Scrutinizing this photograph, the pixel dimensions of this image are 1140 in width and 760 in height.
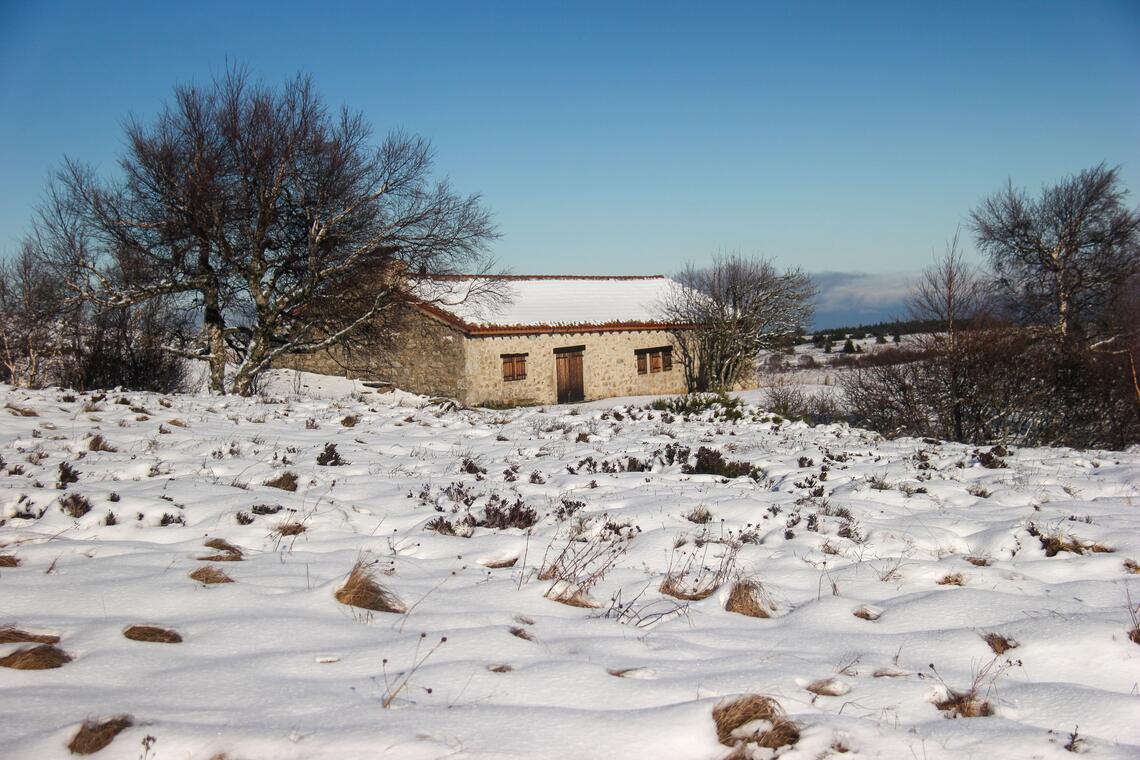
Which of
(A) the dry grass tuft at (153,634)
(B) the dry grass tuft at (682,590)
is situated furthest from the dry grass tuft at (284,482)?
(B) the dry grass tuft at (682,590)

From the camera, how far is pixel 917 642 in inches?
141

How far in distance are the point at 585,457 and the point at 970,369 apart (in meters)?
9.43

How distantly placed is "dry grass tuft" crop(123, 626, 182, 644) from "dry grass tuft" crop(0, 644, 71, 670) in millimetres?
260

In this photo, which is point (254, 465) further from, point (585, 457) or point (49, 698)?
point (49, 698)

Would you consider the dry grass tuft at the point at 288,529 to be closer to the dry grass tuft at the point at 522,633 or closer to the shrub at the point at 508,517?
the shrub at the point at 508,517

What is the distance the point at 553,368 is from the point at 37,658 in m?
22.1

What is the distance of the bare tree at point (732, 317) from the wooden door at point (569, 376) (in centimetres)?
514

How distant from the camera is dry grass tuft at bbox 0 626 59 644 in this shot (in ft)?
9.24

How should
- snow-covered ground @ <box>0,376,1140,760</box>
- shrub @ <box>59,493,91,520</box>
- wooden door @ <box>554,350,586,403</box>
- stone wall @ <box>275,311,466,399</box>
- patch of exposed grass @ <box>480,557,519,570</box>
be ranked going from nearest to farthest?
snow-covered ground @ <box>0,376,1140,760</box>, patch of exposed grass @ <box>480,557,519,570</box>, shrub @ <box>59,493,91,520</box>, stone wall @ <box>275,311,466,399</box>, wooden door @ <box>554,350,586,403</box>

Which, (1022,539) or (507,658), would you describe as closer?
(507,658)

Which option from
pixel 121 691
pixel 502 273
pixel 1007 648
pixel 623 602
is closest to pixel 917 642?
pixel 1007 648

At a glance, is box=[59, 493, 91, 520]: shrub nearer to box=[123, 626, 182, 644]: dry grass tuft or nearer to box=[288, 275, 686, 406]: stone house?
box=[123, 626, 182, 644]: dry grass tuft

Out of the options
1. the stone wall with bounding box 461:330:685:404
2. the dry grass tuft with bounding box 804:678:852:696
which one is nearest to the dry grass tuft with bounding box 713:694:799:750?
the dry grass tuft with bounding box 804:678:852:696

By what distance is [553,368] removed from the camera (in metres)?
24.7
